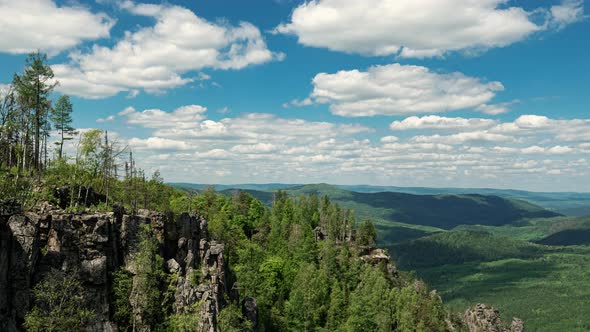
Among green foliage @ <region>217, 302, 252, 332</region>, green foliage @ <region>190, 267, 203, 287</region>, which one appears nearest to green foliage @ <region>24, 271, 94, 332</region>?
green foliage @ <region>190, 267, 203, 287</region>

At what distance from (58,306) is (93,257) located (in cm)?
1059

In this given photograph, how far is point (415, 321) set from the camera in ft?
442

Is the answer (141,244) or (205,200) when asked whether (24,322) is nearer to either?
(141,244)

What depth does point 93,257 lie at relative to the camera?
62.6 metres

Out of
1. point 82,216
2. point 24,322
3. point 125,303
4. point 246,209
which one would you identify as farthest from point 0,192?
point 246,209

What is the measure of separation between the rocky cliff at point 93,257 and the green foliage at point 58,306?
1.39 m

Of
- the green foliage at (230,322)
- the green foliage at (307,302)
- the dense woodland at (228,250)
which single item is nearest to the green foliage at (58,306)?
the dense woodland at (228,250)

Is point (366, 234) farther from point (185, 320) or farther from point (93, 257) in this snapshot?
point (93, 257)

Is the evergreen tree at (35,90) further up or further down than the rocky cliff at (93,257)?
further up

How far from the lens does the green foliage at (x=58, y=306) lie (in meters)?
50.8

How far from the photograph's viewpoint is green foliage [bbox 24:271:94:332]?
167 feet

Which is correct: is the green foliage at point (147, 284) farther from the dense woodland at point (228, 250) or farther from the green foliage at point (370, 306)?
the green foliage at point (370, 306)

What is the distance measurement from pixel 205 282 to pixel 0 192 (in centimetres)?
3638

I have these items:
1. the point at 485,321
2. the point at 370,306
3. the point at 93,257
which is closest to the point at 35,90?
the point at 93,257
